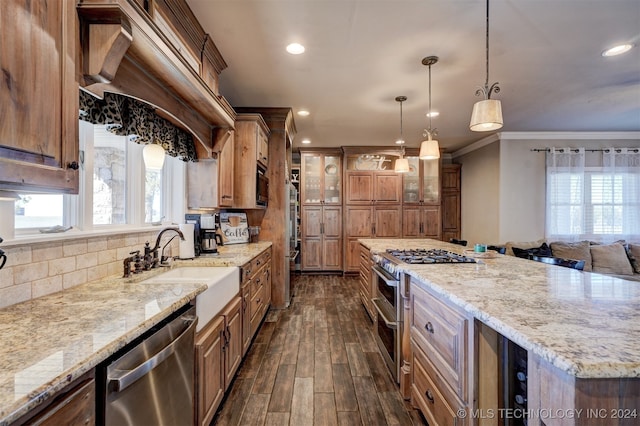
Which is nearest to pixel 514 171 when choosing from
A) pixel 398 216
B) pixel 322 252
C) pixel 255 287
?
pixel 398 216

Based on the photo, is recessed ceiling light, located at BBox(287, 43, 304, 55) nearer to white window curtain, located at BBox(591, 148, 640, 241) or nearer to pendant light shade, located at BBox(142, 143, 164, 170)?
pendant light shade, located at BBox(142, 143, 164, 170)

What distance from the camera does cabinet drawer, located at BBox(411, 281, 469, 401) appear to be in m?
1.35

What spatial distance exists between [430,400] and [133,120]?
2.44 metres

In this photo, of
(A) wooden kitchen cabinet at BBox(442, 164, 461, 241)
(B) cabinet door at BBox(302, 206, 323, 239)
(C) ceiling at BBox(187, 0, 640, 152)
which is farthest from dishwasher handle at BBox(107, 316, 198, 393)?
(A) wooden kitchen cabinet at BBox(442, 164, 461, 241)

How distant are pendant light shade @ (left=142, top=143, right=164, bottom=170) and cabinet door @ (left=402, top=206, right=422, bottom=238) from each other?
17.1 feet

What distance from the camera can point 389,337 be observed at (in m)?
2.40

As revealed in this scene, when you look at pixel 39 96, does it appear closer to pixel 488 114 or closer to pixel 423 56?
pixel 488 114

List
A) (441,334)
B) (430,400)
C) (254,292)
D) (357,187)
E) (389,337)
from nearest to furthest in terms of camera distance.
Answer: (441,334)
(430,400)
(389,337)
(254,292)
(357,187)

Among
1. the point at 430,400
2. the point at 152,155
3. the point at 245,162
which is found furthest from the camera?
the point at 245,162

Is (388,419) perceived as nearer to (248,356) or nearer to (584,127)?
(248,356)

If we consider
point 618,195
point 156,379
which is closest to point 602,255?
point 618,195

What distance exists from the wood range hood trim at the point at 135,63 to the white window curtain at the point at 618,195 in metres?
6.38

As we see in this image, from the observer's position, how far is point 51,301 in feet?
4.20

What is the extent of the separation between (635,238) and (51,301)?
755 centimetres
